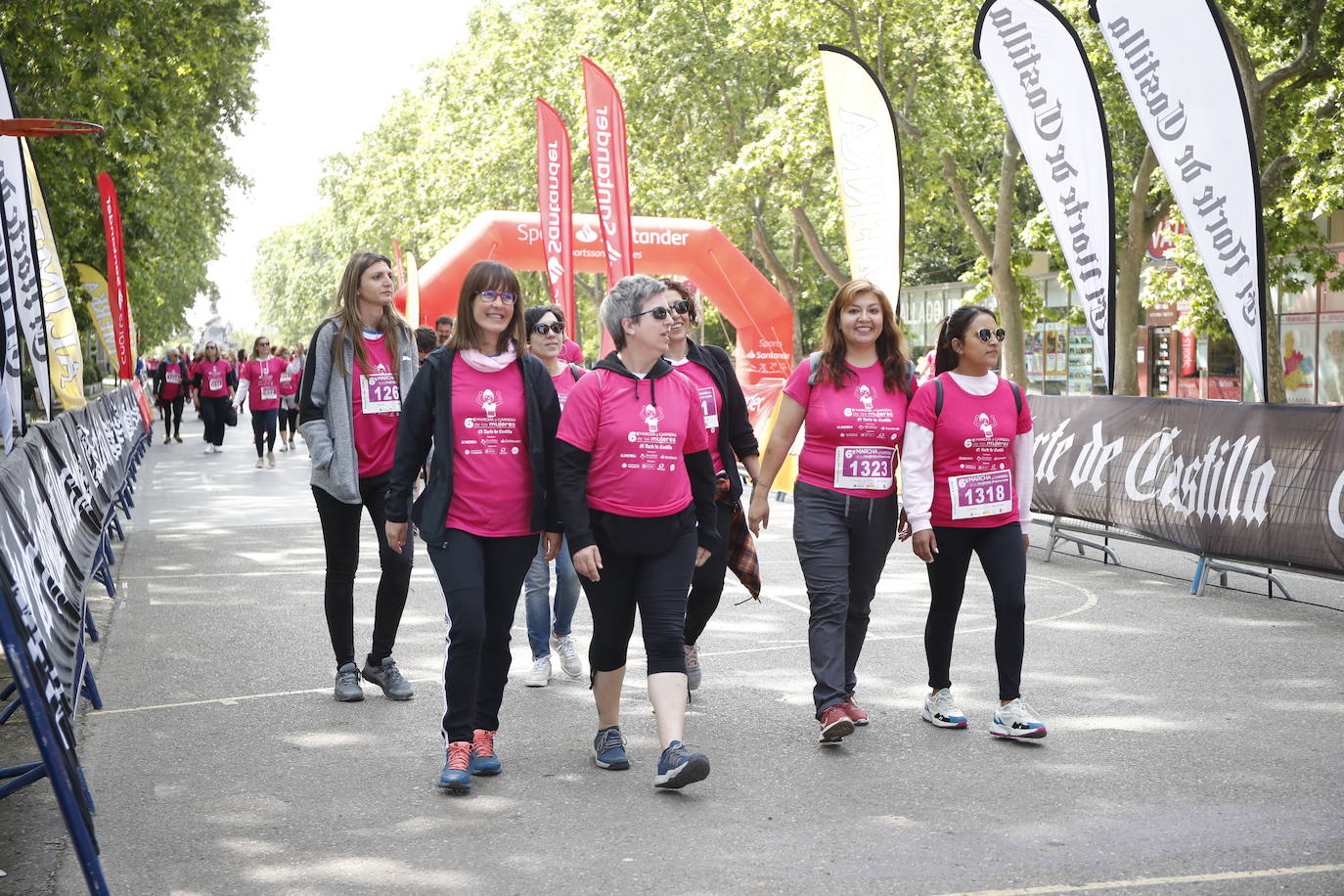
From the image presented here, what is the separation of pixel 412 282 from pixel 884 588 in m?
15.0

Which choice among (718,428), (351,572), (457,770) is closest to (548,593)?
(351,572)

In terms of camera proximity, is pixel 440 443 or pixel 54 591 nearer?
Answer: pixel 440 443

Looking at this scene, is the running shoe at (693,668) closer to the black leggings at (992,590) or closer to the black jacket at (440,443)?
the black leggings at (992,590)

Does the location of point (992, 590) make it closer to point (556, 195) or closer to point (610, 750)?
point (610, 750)

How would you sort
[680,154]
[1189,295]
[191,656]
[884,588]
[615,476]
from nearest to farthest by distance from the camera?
[615,476], [191,656], [884,588], [1189,295], [680,154]

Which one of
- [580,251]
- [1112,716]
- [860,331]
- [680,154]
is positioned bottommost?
[1112,716]

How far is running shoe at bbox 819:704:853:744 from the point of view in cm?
564

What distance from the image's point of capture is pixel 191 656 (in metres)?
7.71

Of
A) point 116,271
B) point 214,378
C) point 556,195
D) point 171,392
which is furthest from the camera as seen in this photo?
point 171,392

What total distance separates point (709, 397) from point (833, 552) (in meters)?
0.87

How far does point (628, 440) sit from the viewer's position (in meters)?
5.20

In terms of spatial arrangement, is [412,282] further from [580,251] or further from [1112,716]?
[1112,716]

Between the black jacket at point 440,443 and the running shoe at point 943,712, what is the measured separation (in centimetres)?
182

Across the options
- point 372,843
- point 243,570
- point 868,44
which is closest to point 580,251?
point 868,44
